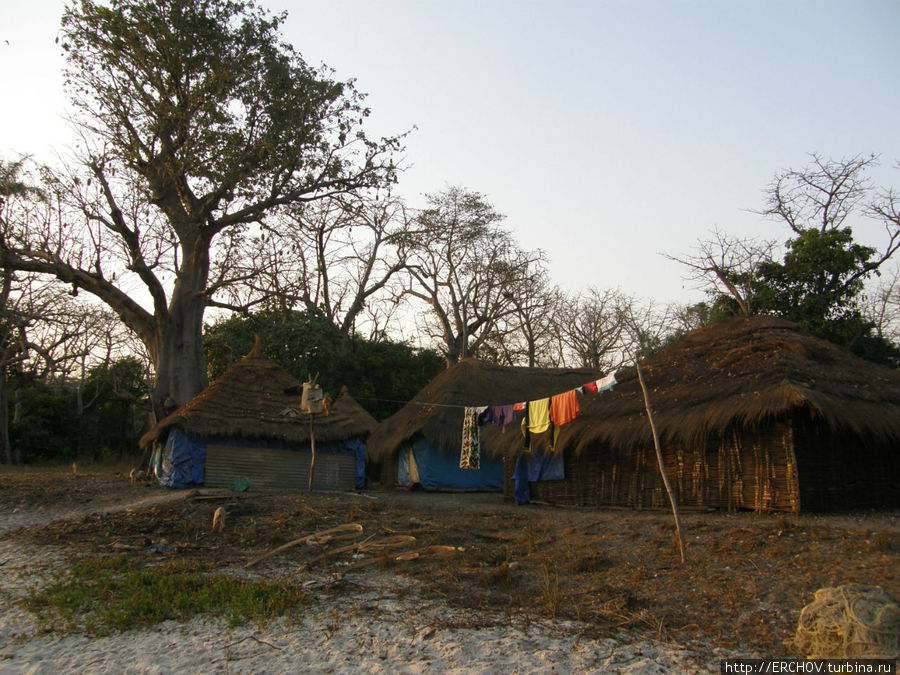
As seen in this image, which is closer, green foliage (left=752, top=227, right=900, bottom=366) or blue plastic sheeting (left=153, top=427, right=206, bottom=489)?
blue plastic sheeting (left=153, top=427, right=206, bottom=489)

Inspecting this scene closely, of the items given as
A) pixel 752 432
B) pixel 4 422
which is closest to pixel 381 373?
pixel 4 422

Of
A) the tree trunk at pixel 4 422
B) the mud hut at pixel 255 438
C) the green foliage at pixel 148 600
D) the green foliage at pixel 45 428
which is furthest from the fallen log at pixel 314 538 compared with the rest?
the green foliage at pixel 45 428

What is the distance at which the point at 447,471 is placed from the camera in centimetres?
1777

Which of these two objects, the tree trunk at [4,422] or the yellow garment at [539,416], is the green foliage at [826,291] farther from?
the tree trunk at [4,422]

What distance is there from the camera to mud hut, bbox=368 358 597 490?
695 inches

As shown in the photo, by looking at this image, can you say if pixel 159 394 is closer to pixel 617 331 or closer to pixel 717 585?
pixel 717 585

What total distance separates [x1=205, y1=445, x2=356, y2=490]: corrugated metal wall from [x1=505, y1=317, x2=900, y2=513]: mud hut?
20.3 ft

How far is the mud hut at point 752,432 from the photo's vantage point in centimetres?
948

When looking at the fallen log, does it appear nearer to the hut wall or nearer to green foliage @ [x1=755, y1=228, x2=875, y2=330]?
the hut wall

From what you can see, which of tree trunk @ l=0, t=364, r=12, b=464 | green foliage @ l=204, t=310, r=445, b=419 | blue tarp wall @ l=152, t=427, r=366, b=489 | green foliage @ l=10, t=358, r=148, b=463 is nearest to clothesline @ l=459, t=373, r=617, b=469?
blue tarp wall @ l=152, t=427, r=366, b=489

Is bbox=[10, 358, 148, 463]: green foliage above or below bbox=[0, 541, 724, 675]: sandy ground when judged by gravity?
above

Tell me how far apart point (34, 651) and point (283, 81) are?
13.4m

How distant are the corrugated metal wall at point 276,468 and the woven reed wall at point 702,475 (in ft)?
20.4

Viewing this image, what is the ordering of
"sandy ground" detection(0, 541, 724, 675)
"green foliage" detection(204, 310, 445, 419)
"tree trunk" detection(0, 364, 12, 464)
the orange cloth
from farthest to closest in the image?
"tree trunk" detection(0, 364, 12, 464) < "green foliage" detection(204, 310, 445, 419) < the orange cloth < "sandy ground" detection(0, 541, 724, 675)
